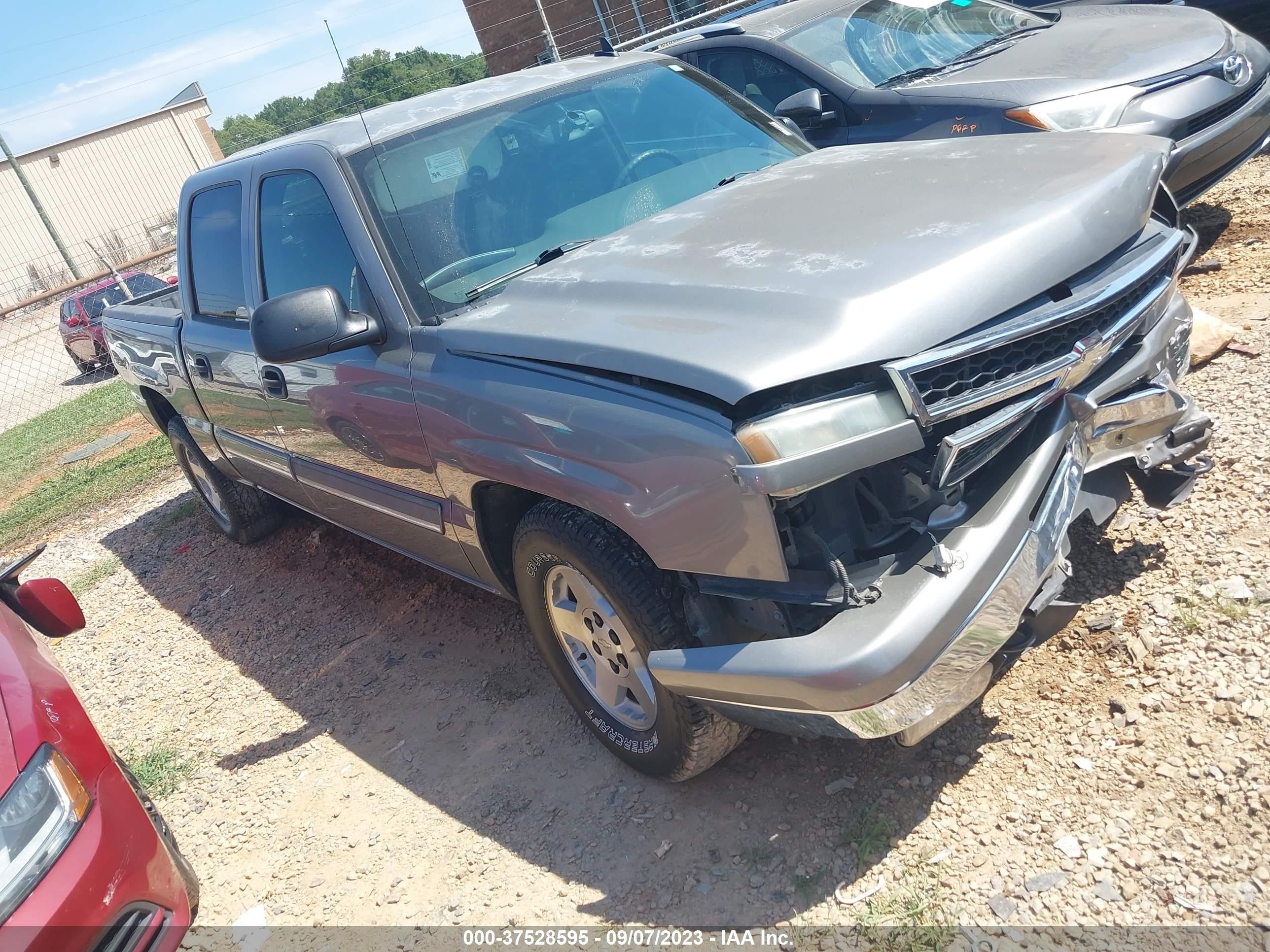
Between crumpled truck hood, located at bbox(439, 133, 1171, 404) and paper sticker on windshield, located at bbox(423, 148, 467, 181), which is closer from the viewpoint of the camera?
crumpled truck hood, located at bbox(439, 133, 1171, 404)

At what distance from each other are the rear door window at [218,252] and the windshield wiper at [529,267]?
1577mm

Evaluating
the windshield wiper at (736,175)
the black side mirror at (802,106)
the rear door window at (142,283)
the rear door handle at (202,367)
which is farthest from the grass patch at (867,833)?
the rear door window at (142,283)

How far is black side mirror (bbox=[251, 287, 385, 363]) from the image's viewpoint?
119 inches

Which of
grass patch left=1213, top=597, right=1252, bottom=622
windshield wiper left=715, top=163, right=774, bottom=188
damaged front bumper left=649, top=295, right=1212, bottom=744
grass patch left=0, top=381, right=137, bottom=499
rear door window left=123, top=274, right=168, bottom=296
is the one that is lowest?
grass patch left=1213, top=597, right=1252, bottom=622

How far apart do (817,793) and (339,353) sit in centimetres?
211

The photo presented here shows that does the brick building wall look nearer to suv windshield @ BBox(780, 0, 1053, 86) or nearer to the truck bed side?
suv windshield @ BBox(780, 0, 1053, 86)

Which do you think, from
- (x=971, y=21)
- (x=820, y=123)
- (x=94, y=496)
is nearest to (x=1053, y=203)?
(x=820, y=123)

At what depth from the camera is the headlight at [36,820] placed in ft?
7.80

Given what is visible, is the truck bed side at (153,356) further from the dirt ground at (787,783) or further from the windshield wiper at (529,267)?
the windshield wiper at (529,267)

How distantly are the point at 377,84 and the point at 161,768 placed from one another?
443cm

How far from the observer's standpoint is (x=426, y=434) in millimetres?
3129

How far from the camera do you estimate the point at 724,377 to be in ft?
7.14

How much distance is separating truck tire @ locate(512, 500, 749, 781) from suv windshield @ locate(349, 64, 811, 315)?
35.1 inches

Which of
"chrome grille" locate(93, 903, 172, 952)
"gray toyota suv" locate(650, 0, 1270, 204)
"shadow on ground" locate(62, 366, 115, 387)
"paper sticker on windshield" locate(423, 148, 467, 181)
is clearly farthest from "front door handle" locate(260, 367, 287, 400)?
"shadow on ground" locate(62, 366, 115, 387)
